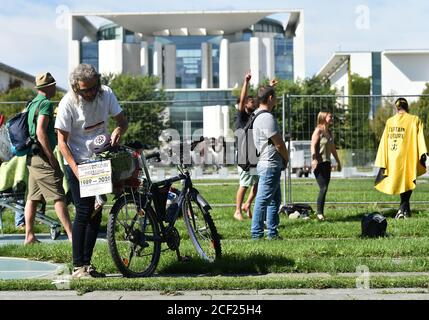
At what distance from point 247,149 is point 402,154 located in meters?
3.27

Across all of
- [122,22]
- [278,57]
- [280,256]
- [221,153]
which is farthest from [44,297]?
[122,22]

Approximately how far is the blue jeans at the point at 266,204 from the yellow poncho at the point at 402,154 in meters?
3.42

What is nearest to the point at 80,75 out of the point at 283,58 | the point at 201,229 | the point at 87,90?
the point at 87,90

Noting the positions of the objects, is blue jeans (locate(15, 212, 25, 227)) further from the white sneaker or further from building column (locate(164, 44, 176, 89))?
building column (locate(164, 44, 176, 89))

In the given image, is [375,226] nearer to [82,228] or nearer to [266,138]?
[266,138]

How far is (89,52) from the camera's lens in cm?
11881

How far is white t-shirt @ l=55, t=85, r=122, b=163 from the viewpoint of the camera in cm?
612

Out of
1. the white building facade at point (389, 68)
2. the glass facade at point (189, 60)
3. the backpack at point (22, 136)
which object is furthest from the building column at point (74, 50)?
the backpack at point (22, 136)

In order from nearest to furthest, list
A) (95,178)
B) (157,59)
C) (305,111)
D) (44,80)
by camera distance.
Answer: (95,178)
(44,80)
(305,111)
(157,59)

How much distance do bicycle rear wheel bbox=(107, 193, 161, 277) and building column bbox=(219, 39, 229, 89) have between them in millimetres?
113746

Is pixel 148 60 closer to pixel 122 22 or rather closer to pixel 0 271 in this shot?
pixel 122 22

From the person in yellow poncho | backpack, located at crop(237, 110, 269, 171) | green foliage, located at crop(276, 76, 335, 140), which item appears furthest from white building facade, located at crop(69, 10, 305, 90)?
backpack, located at crop(237, 110, 269, 171)

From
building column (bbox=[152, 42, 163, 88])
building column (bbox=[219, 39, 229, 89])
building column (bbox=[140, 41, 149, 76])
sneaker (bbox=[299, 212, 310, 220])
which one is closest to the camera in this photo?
sneaker (bbox=[299, 212, 310, 220])
